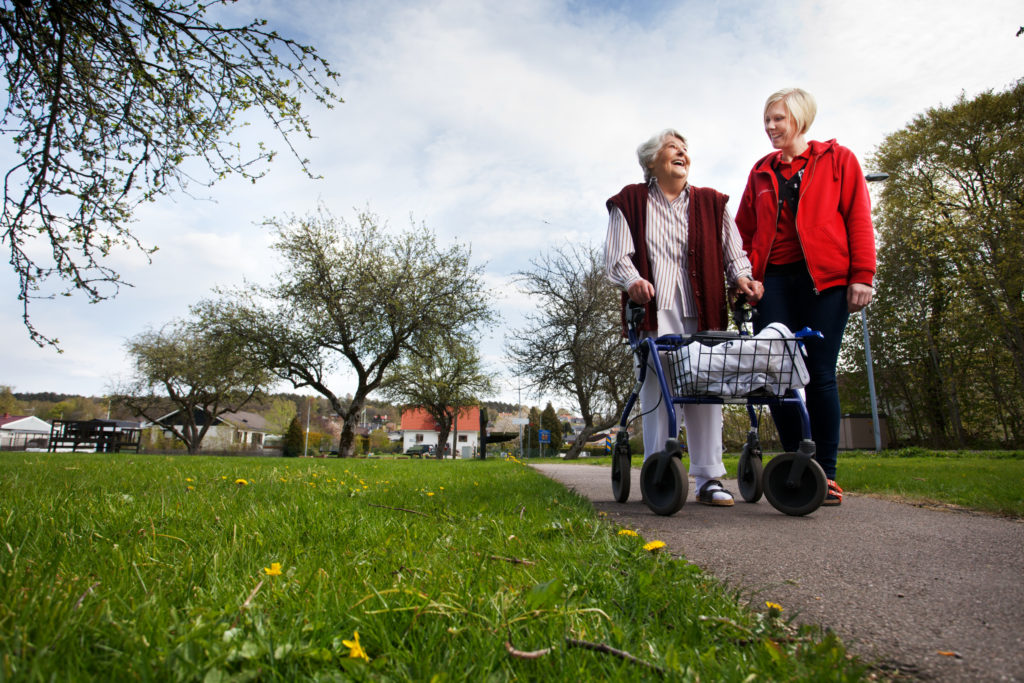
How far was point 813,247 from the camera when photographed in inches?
131

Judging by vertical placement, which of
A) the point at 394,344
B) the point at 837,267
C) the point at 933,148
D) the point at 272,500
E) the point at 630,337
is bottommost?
the point at 272,500

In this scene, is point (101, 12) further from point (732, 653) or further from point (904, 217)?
point (904, 217)

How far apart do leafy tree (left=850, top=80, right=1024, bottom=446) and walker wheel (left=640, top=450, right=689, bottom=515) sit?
50.3 feet

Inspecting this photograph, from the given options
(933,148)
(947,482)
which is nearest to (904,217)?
(933,148)

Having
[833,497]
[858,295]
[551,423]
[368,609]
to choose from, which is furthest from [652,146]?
[551,423]

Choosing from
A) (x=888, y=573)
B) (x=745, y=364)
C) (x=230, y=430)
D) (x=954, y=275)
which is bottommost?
(x=230, y=430)

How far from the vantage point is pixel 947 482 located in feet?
15.5

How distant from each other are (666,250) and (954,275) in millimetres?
20033

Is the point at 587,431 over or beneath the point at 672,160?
beneath

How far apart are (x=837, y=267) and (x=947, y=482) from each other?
2.81 meters

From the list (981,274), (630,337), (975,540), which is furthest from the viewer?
(981,274)

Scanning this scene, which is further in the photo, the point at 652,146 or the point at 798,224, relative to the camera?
the point at 652,146

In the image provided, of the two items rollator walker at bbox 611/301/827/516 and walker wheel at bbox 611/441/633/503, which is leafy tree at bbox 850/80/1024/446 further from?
walker wheel at bbox 611/441/633/503

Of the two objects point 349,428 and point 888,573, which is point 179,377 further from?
point 888,573
